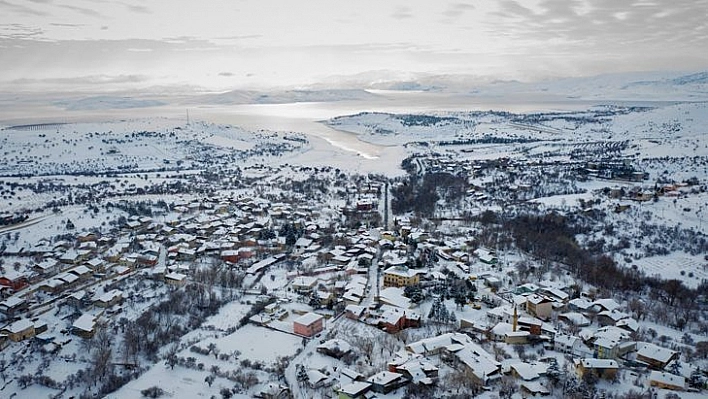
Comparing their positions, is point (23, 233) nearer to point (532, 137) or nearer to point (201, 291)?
point (201, 291)

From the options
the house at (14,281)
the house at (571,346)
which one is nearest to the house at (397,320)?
the house at (571,346)

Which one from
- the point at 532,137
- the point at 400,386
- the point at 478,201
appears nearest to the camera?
the point at 400,386

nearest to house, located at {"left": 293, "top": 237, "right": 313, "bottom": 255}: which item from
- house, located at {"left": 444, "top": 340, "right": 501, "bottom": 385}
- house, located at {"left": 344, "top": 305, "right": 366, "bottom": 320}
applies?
house, located at {"left": 344, "top": 305, "right": 366, "bottom": 320}

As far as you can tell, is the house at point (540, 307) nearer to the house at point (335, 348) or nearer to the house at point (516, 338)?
the house at point (516, 338)

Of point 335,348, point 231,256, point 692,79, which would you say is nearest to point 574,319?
point 335,348

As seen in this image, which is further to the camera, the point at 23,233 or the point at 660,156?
the point at 660,156

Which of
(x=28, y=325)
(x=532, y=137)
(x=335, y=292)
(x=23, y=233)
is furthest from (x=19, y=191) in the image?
(x=532, y=137)
